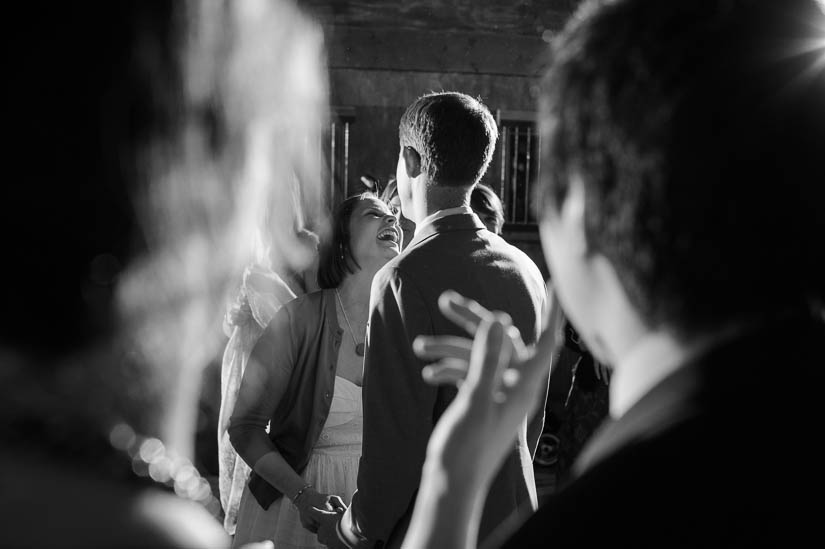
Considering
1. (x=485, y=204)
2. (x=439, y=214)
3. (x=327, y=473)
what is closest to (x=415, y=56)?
(x=485, y=204)

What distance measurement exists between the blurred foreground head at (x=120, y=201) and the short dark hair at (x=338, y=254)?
2.12 m

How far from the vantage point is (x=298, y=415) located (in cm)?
270

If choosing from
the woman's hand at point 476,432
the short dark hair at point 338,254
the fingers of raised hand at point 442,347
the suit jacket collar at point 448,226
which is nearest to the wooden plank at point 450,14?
the short dark hair at point 338,254

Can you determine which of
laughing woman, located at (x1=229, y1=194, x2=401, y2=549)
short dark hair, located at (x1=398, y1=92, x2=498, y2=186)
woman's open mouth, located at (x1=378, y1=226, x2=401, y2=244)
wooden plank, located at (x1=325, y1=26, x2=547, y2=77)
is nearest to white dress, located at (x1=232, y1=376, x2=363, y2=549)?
laughing woman, located at (x1=229, y1=194, x2=401, y2=549)

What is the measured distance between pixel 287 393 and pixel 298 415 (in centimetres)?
8

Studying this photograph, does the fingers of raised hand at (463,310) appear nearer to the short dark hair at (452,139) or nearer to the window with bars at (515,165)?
the short dark hair at (452,139)

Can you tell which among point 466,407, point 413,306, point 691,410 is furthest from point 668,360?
point 413,306

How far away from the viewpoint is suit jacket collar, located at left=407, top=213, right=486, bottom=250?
7.16ft

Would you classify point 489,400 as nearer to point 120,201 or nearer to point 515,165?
point 120,201

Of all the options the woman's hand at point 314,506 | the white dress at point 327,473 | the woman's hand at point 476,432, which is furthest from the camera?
the white dress at point 327,473

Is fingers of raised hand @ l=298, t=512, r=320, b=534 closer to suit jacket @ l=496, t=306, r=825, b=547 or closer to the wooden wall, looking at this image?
suit jacket @ l=496, t=306, r=825, b=547

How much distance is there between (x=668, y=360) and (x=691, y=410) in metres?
0.08

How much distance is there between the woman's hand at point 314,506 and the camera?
249cm

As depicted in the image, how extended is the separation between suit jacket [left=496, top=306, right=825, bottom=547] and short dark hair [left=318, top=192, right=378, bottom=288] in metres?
2.28
